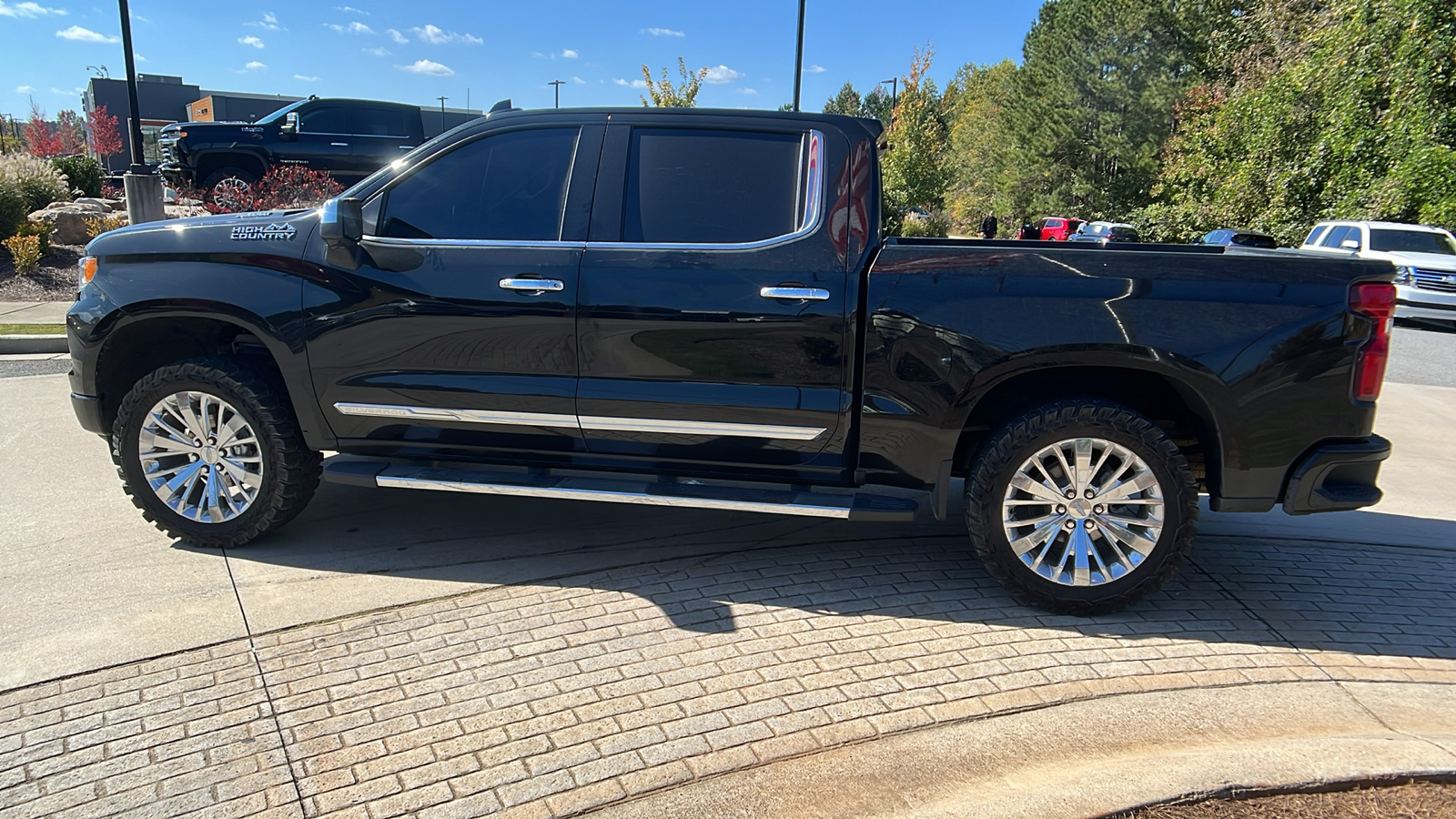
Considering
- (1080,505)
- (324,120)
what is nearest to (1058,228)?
(324,120)

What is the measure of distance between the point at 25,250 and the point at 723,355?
12531 mm

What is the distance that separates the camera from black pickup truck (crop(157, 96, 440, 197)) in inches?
597

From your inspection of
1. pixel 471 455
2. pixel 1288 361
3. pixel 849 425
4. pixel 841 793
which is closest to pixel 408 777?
pixel 841 793

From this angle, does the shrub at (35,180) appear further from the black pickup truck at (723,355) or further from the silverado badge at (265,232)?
the black pickup truck at (723,355)

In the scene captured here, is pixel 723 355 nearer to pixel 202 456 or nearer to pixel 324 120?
pixel 202 456

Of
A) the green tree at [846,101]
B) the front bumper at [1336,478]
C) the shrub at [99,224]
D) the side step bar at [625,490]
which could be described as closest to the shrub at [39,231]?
the shrub at [99,224]

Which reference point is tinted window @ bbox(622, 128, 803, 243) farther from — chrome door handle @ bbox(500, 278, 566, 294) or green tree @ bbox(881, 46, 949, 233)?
green tree @ bbox(881, 46, 949, 233)

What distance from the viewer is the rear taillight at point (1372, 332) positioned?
3.69m

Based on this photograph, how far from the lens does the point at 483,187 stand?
434cm

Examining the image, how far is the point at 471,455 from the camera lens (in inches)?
175

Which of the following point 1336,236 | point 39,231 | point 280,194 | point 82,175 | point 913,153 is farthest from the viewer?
point 913,153

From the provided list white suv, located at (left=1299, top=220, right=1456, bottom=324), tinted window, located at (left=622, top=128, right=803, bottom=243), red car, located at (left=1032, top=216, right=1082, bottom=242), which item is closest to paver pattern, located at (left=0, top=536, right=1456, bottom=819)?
tinted window, located at (left=622, top=128, right=803, bottom=243)

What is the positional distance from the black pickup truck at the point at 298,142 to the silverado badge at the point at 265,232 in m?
10.8

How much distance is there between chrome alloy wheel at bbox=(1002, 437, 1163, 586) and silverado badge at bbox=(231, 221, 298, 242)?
134 inches
